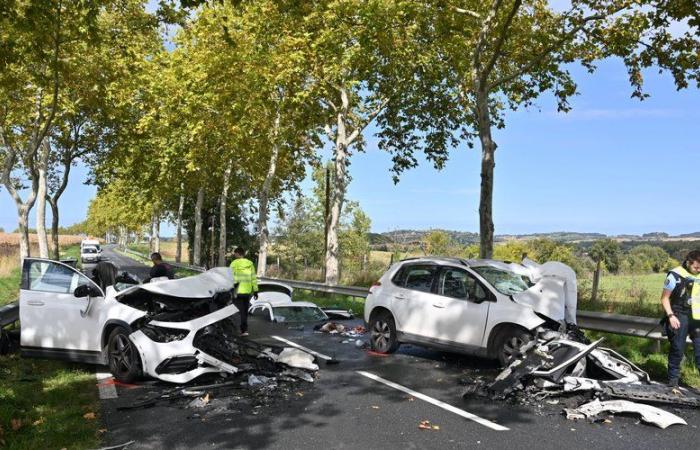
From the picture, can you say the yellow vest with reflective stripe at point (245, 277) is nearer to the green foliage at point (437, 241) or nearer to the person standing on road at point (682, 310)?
the person standing on road at point (682, 310)

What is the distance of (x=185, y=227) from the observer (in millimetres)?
53812

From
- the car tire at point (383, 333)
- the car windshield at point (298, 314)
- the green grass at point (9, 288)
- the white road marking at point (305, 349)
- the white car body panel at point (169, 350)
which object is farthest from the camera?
the green grass at point (9, 288)

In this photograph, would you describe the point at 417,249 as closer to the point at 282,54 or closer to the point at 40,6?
the point at 282,54

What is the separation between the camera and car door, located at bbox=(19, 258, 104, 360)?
8328 mm

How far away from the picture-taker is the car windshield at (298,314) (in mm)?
14102

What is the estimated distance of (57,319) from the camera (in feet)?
27.7

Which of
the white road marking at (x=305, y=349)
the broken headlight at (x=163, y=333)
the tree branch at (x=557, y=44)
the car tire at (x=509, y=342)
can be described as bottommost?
the white road marking at (x=305, y=349)

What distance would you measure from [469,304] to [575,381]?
2230 mm

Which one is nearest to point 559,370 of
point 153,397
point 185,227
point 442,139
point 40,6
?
point 153,397

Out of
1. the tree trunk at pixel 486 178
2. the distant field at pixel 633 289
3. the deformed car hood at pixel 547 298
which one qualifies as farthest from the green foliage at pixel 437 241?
the deformed car hood at pixel 547 298

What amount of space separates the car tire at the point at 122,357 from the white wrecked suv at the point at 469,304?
4.23 m

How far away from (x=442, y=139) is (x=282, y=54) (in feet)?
21.4

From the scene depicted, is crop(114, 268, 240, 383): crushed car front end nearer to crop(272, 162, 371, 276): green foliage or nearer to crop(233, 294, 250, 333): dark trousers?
crop(233, 294, 250, 333): dark trousers

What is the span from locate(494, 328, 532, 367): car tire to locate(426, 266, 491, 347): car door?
0.29 metres
